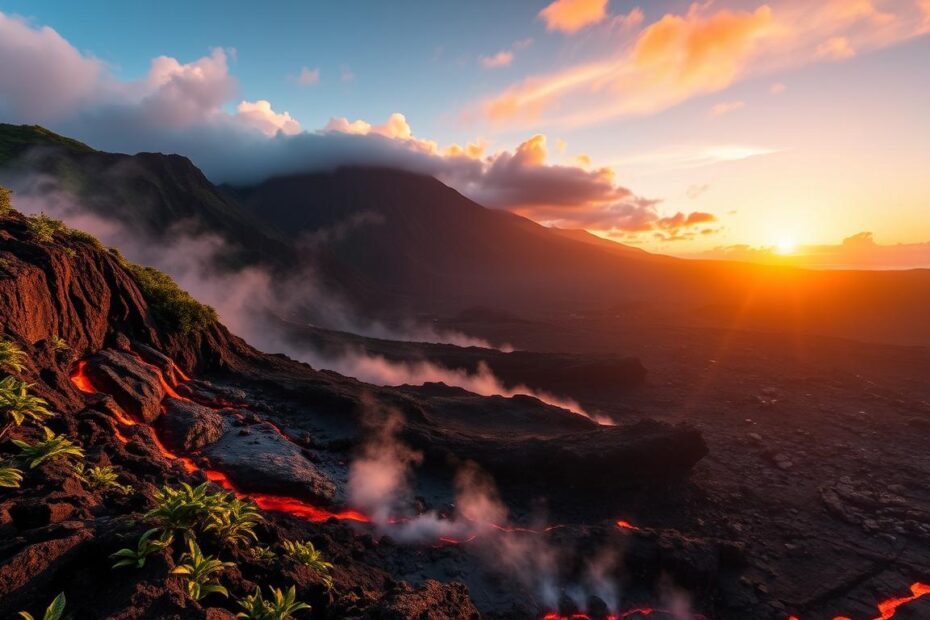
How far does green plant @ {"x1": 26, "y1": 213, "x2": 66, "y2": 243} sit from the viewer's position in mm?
13262

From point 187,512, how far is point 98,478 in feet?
7.89

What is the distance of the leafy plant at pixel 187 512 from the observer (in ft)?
17.4

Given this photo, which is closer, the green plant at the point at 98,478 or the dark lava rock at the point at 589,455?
the green plant at the point at 98,478

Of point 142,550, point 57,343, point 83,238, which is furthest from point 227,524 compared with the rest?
point 83,238

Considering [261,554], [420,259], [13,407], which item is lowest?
[261,554]

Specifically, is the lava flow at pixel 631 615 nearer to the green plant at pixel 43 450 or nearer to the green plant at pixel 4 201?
the green plant at pixel 43 450

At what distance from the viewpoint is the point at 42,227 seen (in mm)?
13547

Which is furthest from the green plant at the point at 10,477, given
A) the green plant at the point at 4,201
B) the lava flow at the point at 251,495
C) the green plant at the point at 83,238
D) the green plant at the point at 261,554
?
the green plant at the point at 83,238

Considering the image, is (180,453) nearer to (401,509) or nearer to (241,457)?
(241,457)

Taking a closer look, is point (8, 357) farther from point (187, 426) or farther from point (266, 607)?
point (266, 607)

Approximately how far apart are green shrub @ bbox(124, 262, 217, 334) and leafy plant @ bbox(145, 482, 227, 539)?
582 inches

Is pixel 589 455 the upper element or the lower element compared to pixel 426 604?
lower

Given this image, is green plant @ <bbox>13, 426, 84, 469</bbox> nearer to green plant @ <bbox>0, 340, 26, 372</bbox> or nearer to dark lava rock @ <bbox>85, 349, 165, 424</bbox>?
green plant @ <bbox>0, 340, 26, 372</bbox>

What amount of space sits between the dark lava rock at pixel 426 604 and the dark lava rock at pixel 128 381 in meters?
10.3
